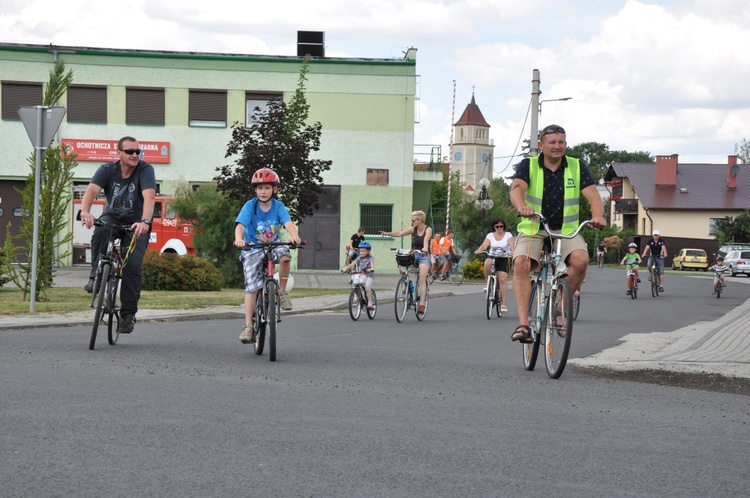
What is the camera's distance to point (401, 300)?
16750 millimetres

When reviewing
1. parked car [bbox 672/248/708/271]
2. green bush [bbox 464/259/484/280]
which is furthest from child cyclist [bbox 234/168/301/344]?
parked car [bbox 672/248/708/271]

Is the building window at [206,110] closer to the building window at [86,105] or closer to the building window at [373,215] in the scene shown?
the building window at [86,105]

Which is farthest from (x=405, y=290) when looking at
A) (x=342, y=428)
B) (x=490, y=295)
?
(x=342, y=428)

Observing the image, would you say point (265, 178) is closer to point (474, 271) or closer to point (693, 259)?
point (474, 271)

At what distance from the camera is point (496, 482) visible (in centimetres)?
459

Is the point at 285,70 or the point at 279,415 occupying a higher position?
the point at 285,70

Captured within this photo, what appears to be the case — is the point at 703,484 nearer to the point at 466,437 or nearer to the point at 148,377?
the point at 466,437

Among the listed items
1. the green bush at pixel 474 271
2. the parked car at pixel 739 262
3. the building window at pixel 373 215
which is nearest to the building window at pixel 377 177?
the building window at pixel 373 215

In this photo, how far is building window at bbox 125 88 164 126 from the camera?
4031 cm

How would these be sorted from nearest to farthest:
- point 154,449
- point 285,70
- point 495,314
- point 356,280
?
point 154,449 → point 356,280 → point 495,314 → point 285,70

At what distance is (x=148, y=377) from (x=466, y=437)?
2.90 meters

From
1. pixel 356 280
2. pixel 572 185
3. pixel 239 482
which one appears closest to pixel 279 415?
pixel 239 482

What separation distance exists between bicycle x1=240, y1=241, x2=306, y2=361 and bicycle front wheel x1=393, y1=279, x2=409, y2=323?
680 cm

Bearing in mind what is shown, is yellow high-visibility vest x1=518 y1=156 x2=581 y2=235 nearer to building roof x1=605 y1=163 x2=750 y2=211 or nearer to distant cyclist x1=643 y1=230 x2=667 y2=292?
distant cyclist x1=643 y1=230 x2=667 y2=292
